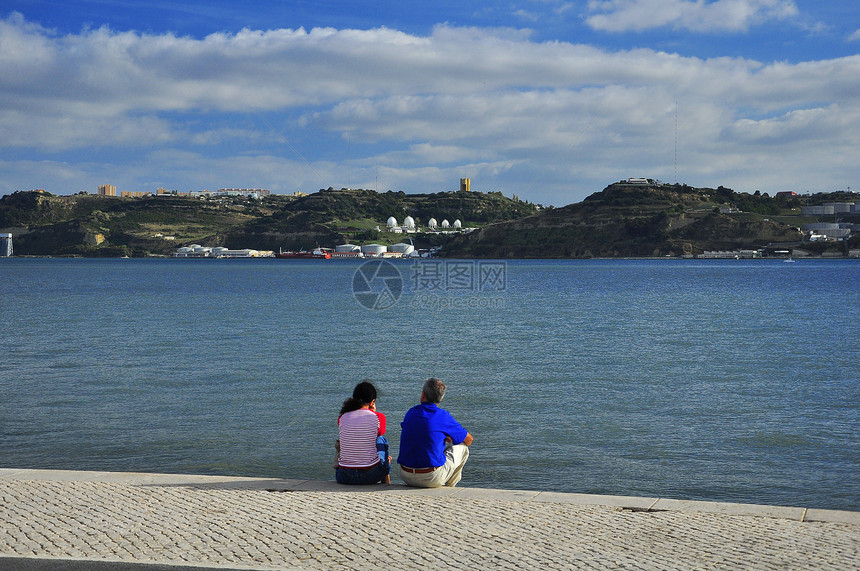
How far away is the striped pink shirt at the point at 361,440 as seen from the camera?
8688 millimetres

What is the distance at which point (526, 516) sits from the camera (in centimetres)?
725

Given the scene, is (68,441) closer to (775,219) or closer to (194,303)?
(194,303)

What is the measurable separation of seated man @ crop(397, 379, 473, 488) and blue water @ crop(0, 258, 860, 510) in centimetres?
253

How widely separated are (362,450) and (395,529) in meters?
1.95

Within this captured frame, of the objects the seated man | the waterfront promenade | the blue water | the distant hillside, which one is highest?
the distant hillside

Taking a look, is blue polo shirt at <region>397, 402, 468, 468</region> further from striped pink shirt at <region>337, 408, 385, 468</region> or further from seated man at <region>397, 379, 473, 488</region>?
striped pink shirt at <region>337, 408, 385, 468</region>

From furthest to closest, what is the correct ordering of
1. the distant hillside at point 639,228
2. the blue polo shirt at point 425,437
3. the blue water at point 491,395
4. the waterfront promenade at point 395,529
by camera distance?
1. the distant hillside at point 639,228
2. the blue water at point 491,395
3. the blue polo shirt at point 425,437
4. the waterfront promenade at point 395,529

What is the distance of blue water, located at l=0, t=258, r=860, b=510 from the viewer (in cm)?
1196

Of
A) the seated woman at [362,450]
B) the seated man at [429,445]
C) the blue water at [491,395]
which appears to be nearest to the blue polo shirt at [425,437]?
the seated man at [429,445]

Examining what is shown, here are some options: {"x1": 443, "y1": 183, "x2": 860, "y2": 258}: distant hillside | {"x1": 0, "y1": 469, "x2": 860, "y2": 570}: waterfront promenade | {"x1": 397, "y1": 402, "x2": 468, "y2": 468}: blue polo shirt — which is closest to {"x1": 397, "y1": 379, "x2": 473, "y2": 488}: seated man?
{"x1": 397, "y1": 402, "x2": 468, "y2": 468}: blue polo shirt

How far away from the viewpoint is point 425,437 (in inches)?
335

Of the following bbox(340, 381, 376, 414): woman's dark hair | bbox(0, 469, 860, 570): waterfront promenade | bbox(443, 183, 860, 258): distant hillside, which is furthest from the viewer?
bbox(443, 183, 860, 258): distant hillside

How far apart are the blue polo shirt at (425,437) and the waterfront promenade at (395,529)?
325 millimetres

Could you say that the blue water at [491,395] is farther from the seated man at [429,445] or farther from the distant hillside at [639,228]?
the distant hillside at [639,228]
